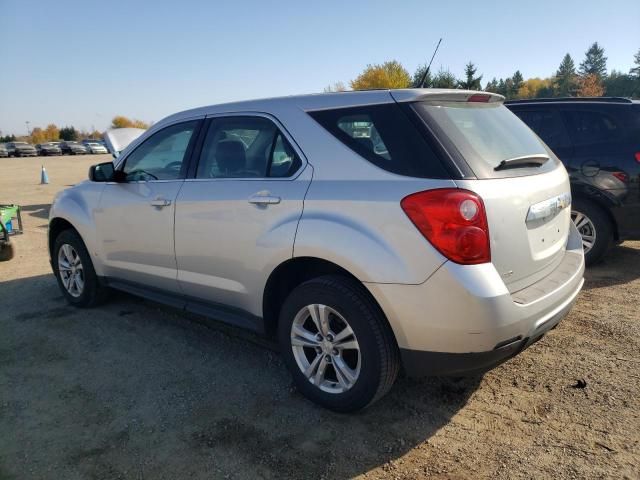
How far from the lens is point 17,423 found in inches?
113

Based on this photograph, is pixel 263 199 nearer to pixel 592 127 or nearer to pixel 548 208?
pixel 548 208

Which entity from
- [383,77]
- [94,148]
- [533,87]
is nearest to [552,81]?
[533,87]

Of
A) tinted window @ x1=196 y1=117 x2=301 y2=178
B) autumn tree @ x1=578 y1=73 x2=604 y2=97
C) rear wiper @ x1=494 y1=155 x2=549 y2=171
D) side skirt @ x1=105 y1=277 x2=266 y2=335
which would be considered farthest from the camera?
autumn tree @ x1=578 y1=73 x2=604 y2=97

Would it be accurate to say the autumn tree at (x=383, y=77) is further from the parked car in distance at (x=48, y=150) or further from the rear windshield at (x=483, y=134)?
the rear windshield at (x=483, y=134)

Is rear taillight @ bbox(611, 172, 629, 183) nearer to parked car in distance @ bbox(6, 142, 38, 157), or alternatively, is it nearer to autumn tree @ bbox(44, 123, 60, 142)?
parked car in distance @ bbox(6, 142, 38, 157)

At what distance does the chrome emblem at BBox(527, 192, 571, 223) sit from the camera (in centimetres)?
266

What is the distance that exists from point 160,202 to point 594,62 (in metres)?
131

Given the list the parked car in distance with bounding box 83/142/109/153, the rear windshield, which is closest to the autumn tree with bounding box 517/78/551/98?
the parked car in distance with bounding box 83/142/109/153

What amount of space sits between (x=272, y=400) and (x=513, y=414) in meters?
1.44

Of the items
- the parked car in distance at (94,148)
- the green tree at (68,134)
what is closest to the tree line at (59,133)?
the green tree at (68,134)

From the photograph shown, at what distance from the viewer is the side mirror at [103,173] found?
4.18 metres

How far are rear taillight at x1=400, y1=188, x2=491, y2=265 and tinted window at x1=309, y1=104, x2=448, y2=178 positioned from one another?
0.46ft

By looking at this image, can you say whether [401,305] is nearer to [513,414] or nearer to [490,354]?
[490,354]

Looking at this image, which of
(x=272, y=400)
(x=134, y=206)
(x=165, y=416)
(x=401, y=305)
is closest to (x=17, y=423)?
(x=165, y=416)
